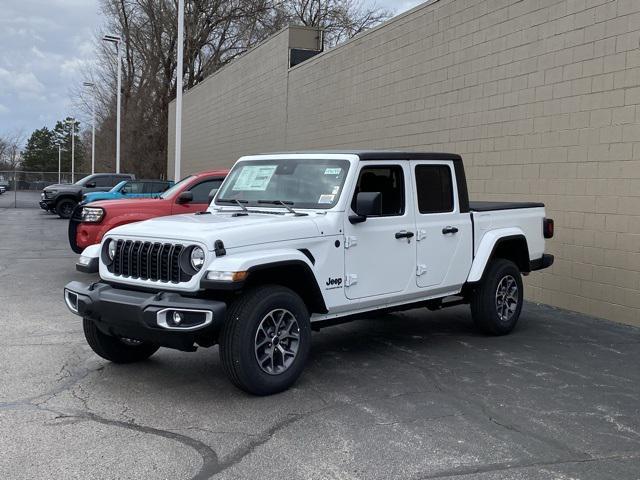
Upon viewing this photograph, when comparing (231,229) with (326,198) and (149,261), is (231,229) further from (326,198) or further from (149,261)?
(326,198)

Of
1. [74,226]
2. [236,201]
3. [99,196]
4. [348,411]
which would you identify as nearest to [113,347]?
[236,201]

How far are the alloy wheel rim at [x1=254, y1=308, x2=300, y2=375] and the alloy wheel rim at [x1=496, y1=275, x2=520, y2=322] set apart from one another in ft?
9.51

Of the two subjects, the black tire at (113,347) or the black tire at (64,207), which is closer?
the black tire at (113,347)

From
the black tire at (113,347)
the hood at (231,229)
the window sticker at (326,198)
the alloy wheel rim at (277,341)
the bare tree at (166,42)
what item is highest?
the bare tree at (166,42)

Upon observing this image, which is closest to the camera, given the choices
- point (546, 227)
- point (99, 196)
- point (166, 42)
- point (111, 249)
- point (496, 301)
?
point (111, 249)

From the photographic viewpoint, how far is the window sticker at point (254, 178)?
662cm

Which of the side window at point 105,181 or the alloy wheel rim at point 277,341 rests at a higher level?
the side window at point 105,181

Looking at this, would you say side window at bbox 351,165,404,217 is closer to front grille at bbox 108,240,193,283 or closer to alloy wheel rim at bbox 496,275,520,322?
alloy wheel rim at bbox 496,275,520,322

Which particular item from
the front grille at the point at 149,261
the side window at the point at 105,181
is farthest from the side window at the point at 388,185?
the side window at the point at 105,181

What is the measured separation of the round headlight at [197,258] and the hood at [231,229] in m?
0.08

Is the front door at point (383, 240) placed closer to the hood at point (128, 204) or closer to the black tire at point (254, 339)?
the black tire at point (254, 339)

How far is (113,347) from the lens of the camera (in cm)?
609

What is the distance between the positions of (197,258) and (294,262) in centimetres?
74

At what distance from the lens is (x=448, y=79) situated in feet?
37.8
